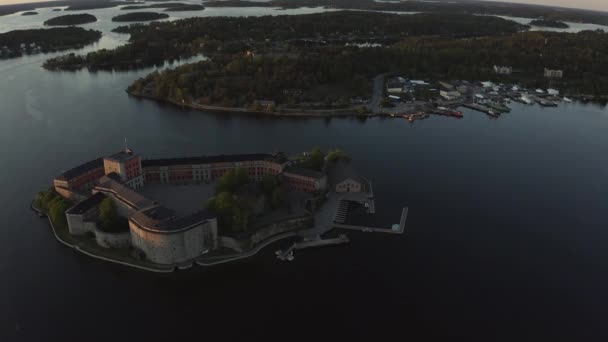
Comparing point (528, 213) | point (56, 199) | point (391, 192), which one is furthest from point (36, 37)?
point (528, 213)

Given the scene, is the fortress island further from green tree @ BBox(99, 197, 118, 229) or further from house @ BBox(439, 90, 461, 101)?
house @ BBox(439, 90, 461, 101)

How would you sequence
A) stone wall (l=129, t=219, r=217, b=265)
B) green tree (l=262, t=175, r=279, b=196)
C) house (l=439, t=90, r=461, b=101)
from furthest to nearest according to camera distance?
house (l=439, t=90, r=461, b=101)
green tree (l=262, t=175, r=279, b=196)
stone wall (l=129, t=219, r=217, b=265)

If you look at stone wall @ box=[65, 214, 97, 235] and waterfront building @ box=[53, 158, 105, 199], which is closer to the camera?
stone wall @ box=[65, 214, 97, 235]

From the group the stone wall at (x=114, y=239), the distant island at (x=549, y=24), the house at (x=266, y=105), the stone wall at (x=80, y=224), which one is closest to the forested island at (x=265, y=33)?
the distant island at (x=549, y=24)

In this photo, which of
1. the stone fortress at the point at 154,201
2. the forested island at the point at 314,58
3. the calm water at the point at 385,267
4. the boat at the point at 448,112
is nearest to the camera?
the calm water at the point at 385,267

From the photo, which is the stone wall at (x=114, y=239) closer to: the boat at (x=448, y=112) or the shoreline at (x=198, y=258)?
the shoreline at (x=198, y=258)

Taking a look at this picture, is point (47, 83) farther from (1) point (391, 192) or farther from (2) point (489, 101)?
(2) point (489, 101)

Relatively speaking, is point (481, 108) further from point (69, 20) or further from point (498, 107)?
point (69, 20)

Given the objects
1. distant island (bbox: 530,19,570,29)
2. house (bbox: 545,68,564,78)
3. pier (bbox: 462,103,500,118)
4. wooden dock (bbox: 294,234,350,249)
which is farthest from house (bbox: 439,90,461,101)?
distant island (bbox: 530,19,570,29)
